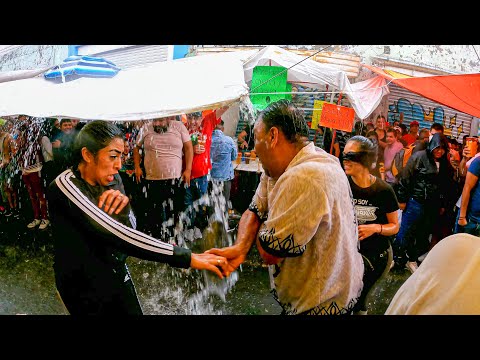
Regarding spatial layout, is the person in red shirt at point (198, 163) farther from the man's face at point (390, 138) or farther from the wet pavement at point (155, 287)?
the man's face at point (390, 138)

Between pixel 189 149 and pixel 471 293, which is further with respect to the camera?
pixel 189 149

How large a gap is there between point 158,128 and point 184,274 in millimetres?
1049

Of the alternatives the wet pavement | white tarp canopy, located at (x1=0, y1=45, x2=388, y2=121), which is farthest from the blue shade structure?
the wet pavement

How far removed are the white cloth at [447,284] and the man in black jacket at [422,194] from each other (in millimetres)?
1588

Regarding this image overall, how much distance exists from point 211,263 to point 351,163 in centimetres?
119

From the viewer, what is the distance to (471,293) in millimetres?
1310

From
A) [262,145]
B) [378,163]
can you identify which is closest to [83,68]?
[262,145]

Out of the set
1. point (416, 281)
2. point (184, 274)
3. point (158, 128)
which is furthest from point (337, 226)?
point (158, 128)

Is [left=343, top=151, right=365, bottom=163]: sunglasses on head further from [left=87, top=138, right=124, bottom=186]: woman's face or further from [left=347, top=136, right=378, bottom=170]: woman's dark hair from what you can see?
[left=87, top=138, right=124, bottom=186]: woman's face

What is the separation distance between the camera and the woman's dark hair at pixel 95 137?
2.73 metres

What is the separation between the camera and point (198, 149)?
3.01 metres

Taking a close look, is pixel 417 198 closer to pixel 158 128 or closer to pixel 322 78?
pixel 322 78

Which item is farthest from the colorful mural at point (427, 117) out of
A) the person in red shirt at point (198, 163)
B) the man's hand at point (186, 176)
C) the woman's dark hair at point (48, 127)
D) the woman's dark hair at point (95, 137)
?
the woman's dark hair at point (48, 127)

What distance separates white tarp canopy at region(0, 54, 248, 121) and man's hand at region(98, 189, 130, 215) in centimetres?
49
